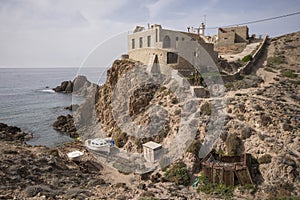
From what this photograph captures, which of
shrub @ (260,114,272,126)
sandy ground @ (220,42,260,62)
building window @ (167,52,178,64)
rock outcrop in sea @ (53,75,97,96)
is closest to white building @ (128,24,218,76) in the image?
building window @ (167,52,178,64)

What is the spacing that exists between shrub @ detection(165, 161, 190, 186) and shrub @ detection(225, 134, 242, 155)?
12.7 ft

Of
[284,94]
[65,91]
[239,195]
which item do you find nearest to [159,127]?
[239,195]

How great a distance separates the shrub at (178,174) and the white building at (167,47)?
13544 millimetres

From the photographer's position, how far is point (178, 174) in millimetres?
16297

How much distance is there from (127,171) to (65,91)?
7816 cm

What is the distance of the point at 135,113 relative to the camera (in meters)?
27.2

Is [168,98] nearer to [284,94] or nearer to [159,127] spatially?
[159,127]

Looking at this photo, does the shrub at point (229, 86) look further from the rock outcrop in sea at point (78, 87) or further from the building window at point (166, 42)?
the rock outcrop in sea at point (78, 87)

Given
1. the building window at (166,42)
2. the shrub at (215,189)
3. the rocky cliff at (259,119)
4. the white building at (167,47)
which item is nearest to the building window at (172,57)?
the white building at (167,47)

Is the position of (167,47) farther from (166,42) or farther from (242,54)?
(242,54)

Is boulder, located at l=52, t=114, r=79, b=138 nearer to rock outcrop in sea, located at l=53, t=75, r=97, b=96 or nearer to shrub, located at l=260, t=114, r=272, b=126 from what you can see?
shrub, located at l=260, t=114, r=272, b=126

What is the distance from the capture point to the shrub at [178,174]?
1575cm

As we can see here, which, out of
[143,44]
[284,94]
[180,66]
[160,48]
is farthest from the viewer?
[143,44]

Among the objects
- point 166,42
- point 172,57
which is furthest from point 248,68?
point 166,42
